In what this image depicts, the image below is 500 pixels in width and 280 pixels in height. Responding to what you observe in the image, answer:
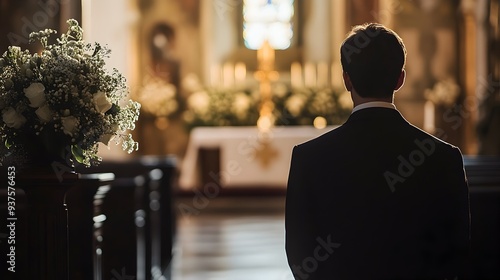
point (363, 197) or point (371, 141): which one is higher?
point (371, 141)

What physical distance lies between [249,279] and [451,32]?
30.5 ft

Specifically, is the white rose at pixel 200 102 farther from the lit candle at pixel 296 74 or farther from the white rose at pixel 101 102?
the white rose at pixel 101 102

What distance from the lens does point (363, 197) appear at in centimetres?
199

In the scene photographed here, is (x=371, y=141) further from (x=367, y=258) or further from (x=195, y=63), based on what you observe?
(x=195, y=63)

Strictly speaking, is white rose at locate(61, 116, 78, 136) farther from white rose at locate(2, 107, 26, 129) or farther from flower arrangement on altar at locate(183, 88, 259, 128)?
flower arrangement on altar at locate(183, 88, 259, 128)

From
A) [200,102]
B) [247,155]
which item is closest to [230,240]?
[247,155]

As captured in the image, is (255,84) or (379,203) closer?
(379,203)

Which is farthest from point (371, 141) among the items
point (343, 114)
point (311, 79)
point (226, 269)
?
point (311, 79)

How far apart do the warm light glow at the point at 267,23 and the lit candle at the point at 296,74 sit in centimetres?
65

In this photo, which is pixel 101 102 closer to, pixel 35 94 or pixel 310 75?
pixel 35 94

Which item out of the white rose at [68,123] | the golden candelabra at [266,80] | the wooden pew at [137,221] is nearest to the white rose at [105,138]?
the white rose at [68,123]

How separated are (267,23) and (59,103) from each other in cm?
1210

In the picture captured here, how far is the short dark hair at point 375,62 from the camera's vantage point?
78.9 inches

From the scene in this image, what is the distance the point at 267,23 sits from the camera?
1478 cm
